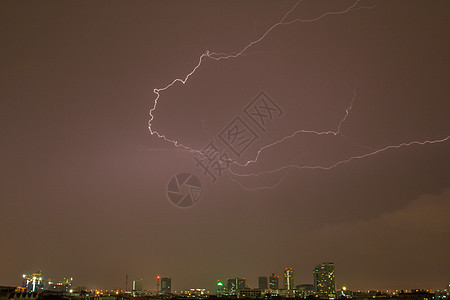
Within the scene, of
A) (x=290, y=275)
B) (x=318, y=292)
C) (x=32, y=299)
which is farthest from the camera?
(x=290, y=275)

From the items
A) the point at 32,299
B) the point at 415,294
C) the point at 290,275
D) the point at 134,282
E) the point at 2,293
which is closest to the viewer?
the point at 2,293

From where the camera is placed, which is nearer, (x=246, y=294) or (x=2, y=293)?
(x=2, y=293)

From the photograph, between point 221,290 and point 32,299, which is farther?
point 221,290

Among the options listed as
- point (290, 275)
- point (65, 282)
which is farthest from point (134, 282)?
point (290, 275)

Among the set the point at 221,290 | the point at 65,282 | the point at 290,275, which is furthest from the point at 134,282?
the point at 290,275

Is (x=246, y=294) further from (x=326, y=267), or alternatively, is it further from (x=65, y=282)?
(x=65, y=282)

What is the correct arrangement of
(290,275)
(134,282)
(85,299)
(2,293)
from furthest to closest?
(290,275) → (134,282) → (85,299) → (2,293)

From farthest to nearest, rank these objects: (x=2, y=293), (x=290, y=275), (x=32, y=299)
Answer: (x=290, y=275) < (x=32, y=299) < (x=2, y=293)

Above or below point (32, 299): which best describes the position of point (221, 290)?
below
